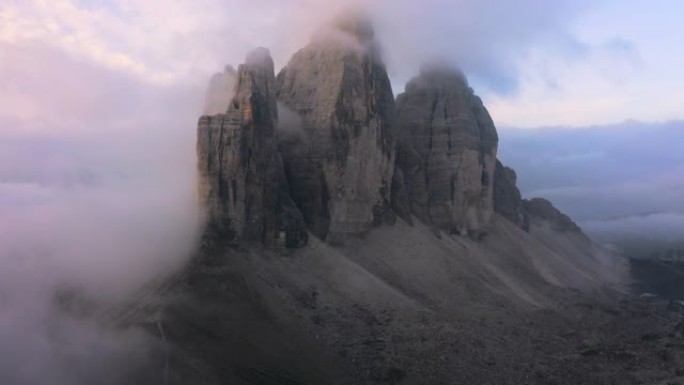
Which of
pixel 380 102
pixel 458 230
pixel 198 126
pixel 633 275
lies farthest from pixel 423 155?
pixel 633 275

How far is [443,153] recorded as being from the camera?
109188mm

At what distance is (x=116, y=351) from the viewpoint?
51844 mm

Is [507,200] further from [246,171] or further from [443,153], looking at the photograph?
[246,171]

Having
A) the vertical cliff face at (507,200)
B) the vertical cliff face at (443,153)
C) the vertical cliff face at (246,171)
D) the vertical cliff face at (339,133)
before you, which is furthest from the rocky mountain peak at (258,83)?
the vertical cliff face at (507,200)

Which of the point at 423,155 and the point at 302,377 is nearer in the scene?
the point at 302,377

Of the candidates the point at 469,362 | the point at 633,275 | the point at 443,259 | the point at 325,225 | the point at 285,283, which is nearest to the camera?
the point at 469,362

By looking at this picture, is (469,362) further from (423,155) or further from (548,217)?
(548,217)

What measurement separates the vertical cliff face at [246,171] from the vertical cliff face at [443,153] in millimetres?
32482

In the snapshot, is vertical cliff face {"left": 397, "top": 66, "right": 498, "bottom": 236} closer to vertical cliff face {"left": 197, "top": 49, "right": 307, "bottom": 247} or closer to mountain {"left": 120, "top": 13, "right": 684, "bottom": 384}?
mountain {"left": 120, "top": 13, "right": 684, "bottom": 384}

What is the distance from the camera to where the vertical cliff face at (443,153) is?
107250 millimetres

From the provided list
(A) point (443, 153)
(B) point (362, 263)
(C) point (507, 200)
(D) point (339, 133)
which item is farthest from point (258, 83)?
(C) point (507, 200)

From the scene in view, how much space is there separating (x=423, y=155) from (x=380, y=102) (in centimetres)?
1966

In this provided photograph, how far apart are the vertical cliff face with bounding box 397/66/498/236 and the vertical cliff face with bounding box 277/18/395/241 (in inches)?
570

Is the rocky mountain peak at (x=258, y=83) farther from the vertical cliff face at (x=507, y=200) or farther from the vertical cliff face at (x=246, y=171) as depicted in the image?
the vertical cliff face at (x=507, y=200)
